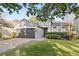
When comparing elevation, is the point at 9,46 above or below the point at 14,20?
below

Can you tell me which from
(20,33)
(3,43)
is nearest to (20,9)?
(20,33)

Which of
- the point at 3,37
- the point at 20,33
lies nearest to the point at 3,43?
the point at 3,37

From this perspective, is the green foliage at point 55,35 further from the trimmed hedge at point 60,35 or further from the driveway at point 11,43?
the driveway at point 11,43

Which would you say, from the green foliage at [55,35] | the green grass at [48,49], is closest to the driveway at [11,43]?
the green grass at [48,49]

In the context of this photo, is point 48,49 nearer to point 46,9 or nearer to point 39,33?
point 39,33

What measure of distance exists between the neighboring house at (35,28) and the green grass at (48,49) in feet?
0.28

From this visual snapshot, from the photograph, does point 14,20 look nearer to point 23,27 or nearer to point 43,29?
point 23,27

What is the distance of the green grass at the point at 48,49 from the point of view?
1.96 meters

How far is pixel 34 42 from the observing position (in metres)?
1.99

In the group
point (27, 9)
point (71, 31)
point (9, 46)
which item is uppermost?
point (27, 9)

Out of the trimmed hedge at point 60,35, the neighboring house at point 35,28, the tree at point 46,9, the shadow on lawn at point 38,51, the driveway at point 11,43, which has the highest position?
the tree at point 46,9

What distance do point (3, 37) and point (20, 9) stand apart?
0.30 m

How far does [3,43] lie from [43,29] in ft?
1.27

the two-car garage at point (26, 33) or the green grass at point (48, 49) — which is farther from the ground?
the two-car garage at point (26, 33)
